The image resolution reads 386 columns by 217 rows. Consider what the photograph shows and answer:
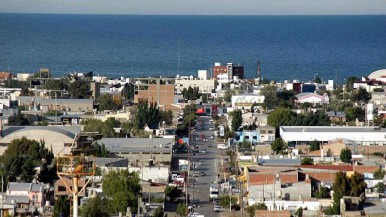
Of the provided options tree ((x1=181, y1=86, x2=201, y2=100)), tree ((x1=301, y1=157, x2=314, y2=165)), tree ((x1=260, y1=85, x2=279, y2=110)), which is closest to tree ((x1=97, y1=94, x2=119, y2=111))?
tree ((x1=181, y1=86, x2=201, y2=100))

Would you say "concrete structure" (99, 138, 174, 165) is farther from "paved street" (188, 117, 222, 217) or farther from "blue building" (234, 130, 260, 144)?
"blue building" (234, 130, 260, 144)

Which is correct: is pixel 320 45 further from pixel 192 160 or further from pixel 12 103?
pixel 192 160

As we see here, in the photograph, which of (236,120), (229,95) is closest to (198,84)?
(229,95)

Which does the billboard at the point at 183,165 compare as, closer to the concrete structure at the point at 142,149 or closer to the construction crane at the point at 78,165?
the concrete structure at the point at 142,149

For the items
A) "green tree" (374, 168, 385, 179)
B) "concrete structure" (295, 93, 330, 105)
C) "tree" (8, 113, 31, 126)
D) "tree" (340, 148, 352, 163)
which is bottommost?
"green tree" (374, 168, 385, 179)

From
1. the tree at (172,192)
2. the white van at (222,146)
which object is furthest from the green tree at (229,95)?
the tree at (172,192)

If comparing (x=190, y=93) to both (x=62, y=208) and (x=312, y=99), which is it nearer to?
(x=312, y=99)
